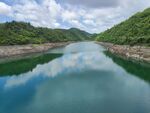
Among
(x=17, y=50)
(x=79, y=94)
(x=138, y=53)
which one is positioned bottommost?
(x=17, y=50)

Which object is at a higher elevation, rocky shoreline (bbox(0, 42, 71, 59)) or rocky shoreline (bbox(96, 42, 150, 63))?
rocky shoreline (bbox(96, 42, 150, 63))

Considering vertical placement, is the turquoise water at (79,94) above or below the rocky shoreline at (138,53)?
below

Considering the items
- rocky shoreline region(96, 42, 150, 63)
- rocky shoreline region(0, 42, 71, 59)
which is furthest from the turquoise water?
rocky shoreline region(0, 42, 71, 59)

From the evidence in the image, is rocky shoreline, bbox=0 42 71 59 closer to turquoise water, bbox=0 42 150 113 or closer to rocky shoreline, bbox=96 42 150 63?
turquoise water, bbox=0 42 150 113

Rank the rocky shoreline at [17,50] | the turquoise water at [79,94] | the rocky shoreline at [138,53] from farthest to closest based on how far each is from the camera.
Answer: the rocky shoreline at [17,50] < the rocky shoreline at [138,53] < the turquoise water at [79,94]

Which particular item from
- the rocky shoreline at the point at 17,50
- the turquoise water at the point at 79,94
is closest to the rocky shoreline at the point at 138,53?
the turquoise water at the point at 79,94

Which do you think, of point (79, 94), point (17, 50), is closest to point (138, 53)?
point (79, 94)

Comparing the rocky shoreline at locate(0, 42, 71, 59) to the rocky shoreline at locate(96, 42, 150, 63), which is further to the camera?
the rocky shoreline at locate(0, 42, 71, 59)

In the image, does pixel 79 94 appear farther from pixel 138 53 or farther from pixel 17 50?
pixel 17 50

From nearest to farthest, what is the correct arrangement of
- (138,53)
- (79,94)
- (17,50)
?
(79,94) < (138,53) < (17,50)

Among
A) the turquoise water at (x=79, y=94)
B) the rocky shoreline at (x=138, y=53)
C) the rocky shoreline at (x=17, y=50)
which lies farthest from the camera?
the rocky shoreline at (x=17, y=50)

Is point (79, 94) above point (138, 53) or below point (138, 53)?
below

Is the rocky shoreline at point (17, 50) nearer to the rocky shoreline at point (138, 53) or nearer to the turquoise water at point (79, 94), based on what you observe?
the turquoise water at point (79, 94)
